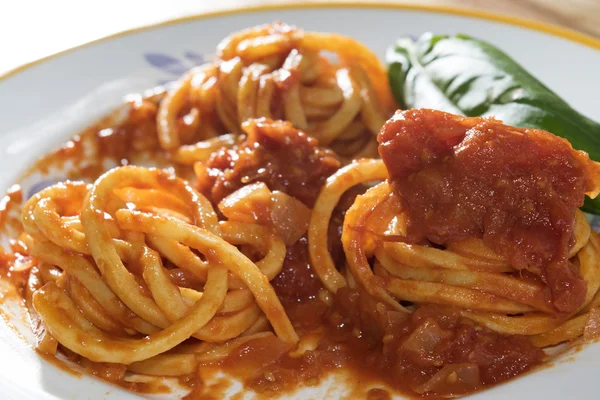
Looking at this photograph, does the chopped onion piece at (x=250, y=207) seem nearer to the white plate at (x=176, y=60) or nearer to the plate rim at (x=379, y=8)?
the white plate at (x=176, y=60)

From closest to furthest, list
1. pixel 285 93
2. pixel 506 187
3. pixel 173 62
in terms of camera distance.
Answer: pixel 506 187, pixel 285 93, pixel 173 62

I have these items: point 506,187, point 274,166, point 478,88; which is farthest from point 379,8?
point 506,187

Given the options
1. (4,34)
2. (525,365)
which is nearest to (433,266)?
(525,365)


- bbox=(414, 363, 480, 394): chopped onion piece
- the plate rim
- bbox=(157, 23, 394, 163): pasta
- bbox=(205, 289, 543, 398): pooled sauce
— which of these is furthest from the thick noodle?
the plate rim

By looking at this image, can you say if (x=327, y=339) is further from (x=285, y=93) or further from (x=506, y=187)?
(x=285, y=93)

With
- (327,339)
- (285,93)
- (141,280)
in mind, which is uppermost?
(285,93)

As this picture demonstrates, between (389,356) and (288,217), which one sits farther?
(288,217)

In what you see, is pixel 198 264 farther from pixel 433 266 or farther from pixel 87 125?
pixel 87 125
